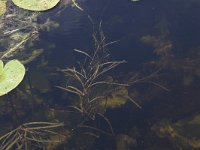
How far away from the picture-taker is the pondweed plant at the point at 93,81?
2.75 meters

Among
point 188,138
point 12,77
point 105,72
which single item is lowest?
point 188,138

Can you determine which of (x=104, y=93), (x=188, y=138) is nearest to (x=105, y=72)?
(x=104, y=93)

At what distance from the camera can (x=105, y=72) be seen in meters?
2.96

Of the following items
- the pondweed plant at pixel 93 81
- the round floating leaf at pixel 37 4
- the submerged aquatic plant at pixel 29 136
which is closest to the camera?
the submerged aquatic plant at pixel 29 136

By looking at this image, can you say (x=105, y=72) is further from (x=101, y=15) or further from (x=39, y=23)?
(x=39, y=23)

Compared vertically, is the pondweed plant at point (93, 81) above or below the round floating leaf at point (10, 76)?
below

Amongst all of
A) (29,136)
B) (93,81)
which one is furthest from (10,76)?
(93,81)

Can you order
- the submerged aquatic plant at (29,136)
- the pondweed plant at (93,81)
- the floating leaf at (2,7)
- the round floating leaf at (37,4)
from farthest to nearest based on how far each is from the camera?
the floating leaf at (2,7), the round floating leaf at (37,4), the pondweed plant at (93,81), the submerged aquatic plant at (29,136)

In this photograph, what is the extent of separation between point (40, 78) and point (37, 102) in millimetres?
241

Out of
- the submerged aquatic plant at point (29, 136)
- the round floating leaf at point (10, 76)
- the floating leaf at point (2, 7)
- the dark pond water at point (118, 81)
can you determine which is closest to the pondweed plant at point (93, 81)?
the dark pond water at point (118, 81)

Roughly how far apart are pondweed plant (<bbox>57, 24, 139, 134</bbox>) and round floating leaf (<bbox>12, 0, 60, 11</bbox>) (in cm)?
47

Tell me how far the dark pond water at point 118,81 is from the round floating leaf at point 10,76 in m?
0.23

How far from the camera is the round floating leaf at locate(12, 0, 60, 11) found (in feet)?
10.3

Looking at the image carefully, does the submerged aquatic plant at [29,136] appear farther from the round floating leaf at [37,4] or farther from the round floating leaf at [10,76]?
the round floating leaf at [37,4]
